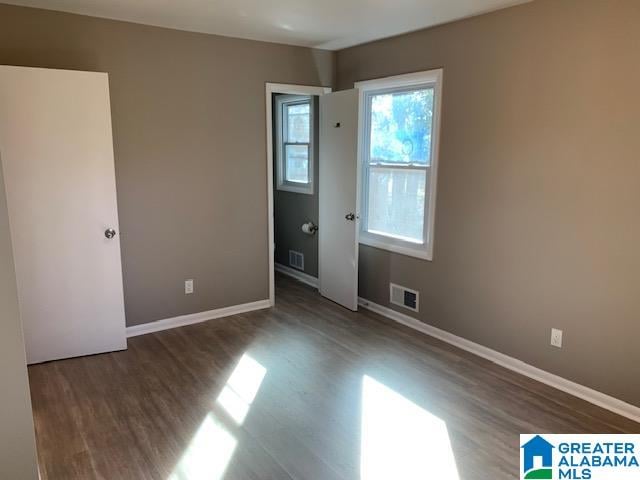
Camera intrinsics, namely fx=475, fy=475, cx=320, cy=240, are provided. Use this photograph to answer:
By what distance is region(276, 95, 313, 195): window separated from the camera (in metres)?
5.11

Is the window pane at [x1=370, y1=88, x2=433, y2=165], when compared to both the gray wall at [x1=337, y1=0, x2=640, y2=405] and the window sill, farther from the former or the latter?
the window sill

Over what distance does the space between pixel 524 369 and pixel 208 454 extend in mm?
2153

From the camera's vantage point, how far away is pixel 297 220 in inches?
214

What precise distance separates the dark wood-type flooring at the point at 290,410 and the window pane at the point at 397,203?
924 millimetres

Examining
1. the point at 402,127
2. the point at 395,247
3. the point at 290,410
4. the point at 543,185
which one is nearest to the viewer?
the point at 290,410

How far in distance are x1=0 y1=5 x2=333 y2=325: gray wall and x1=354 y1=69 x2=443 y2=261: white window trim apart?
677 millimetres

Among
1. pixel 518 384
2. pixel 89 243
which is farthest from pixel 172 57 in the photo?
pixel 518 384

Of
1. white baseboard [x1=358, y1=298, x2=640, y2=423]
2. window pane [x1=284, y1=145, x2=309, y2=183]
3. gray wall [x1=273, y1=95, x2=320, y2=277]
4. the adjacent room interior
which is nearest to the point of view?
the adjacent room interior

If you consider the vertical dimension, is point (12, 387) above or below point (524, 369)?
above

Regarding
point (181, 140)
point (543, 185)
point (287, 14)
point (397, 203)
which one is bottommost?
point (397, 203)

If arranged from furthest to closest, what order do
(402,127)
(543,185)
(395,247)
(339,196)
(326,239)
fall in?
(326,239) → (339,196) → (395,247) → (402,127) → (543,185)

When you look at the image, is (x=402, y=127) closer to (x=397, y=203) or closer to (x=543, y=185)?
(x=397, y=203)

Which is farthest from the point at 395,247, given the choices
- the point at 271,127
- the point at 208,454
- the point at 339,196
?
the point at 208,454

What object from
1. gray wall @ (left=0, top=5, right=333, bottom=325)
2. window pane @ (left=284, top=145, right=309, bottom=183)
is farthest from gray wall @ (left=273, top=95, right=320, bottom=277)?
gray wall @ (left=0, top=5, right=333, bottom=325)
